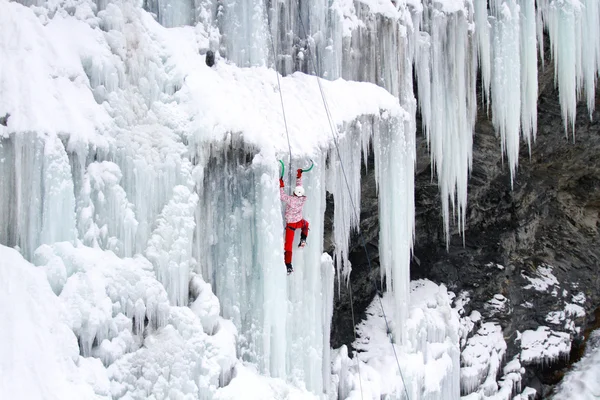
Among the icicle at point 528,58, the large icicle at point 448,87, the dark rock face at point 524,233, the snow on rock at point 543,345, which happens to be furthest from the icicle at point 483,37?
the snow on rock at point 543,345

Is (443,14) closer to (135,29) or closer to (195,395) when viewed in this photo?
(135,29)

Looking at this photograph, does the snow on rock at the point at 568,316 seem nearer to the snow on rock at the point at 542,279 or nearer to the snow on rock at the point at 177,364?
the snow on rock at the point at 542,279

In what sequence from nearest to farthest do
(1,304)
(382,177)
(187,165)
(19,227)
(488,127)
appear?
(1,304)
(19,227)
(187,165)
(382,177)
(488,127)

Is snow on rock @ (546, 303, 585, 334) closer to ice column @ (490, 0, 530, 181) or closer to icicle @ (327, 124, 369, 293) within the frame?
ice column @ (490, 0, 530, 181)

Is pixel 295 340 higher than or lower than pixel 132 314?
lower

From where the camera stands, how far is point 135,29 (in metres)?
5.70

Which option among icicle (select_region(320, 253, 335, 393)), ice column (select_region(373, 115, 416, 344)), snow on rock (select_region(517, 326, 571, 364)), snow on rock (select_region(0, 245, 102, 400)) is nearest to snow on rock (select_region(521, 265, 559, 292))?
snow on rock (select_region(517, 326, 571, 364))

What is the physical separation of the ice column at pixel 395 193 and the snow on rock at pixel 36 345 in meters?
3.96

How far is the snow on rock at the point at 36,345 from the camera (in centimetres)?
444

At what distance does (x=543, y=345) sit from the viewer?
11.2m

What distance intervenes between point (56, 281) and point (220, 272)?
1.50 metres

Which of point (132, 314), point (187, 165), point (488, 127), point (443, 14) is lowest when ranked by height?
point (132, 314)

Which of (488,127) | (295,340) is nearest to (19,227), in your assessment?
(295,340)

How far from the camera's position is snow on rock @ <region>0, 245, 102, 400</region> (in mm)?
4438
